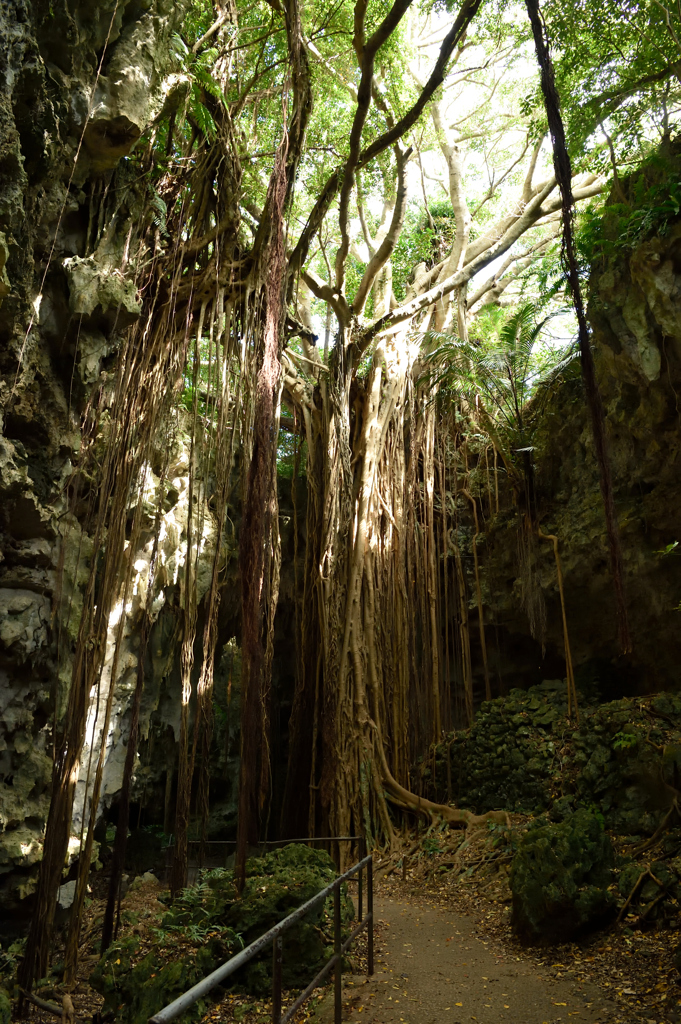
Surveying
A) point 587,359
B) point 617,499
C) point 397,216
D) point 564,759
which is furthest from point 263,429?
point 617,499

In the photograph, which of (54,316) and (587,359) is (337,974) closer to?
(587,359)

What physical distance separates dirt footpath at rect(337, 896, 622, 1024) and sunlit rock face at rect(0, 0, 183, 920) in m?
1.69

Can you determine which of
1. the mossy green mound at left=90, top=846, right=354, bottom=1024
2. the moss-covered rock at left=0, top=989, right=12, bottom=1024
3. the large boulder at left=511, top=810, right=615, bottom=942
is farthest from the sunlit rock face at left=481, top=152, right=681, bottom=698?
the moss-covered rock at left=0, top=989, right=12, bottom=1024

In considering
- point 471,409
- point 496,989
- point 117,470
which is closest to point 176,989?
point 496,989

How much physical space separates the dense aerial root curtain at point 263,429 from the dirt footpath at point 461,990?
2.56ft

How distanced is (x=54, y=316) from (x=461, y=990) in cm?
351

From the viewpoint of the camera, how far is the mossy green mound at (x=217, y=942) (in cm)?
263

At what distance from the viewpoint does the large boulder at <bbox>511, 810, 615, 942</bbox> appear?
3264 millimetres

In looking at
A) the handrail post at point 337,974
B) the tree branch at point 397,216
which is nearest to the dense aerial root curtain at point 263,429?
the handrail post at point 337,974

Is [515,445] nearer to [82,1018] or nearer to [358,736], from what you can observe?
[358,736]

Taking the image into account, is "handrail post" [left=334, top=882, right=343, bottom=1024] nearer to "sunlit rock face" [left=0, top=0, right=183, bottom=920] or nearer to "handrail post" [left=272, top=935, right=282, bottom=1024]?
"handrail post" [left=272, top=935, right=282, bottom=1024]

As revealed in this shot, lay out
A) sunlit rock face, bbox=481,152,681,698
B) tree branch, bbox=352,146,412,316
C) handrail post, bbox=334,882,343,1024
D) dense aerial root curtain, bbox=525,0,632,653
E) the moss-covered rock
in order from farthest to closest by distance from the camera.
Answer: tree branch, bbox=352,146,412,316, sunlit rock face, bbox=481,152,681,698, the moss-covered rock, handrail post, bbox=334,882,343,1024, dense aerial root curtain, bbox=525,0,632,653

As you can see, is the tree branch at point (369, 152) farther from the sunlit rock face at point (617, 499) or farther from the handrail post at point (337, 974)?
the handrail post at point (337, 974)

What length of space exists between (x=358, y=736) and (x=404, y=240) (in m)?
6.06
